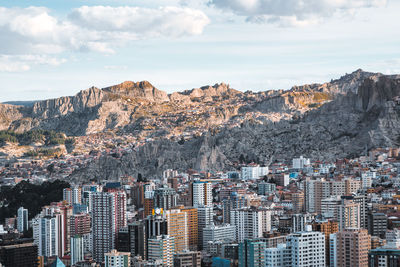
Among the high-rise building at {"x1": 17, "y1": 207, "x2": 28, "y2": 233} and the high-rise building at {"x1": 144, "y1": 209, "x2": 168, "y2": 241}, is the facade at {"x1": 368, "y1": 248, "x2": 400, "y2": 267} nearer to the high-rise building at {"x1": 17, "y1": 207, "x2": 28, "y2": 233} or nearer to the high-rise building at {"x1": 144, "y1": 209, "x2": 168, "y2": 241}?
the high-rise building at {"x1": 144, "y1": 209, "x2": 168, "y2": 241}

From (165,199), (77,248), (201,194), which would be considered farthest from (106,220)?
(201,194)

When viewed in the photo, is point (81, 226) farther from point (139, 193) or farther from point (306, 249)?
point (306, 249)

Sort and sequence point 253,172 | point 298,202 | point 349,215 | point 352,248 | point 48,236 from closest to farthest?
1. point 352,248
2. point 349,215
3. point 48,236
4. point 298,202
5. point 253,172

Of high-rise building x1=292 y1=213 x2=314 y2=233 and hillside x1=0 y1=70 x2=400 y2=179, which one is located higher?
hillside x1=0 y1=70 x2=400 y2=179

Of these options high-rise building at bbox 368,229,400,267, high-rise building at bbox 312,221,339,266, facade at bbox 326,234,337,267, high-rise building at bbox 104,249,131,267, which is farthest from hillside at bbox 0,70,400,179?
high-rise building at bbox 368,229,400,267

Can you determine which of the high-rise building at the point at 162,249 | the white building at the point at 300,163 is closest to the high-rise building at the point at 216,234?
the high-rise building at the point at 162,249

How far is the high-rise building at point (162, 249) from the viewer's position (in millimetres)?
55188

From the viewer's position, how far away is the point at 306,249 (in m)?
47.8

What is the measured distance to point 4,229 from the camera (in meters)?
77.8

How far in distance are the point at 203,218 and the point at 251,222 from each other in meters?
4.00

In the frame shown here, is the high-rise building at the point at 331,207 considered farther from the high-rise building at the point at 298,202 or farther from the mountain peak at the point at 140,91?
the mountain peak at the point at 140,91

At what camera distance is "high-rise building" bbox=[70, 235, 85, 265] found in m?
63.5

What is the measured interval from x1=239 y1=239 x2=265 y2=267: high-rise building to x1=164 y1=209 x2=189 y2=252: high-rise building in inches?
398

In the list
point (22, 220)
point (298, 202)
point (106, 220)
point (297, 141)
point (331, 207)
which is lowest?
point (22, 220)
